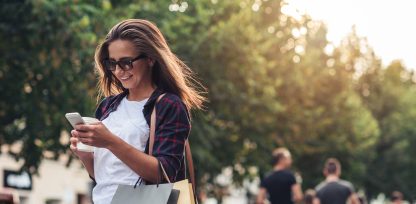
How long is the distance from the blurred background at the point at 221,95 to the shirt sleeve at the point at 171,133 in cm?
255

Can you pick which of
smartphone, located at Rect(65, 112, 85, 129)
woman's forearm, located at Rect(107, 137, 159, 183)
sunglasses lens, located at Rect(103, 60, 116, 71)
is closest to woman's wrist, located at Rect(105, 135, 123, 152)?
woman's forearm, located at Rect(107, 137, 159, 183)

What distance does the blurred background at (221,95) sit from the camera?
1953 cm

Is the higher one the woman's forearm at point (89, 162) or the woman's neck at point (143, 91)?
the woman's neck at point (143, 91)

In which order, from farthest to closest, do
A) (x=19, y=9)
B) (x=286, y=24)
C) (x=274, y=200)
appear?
(x=286, y=24) < (x=19, y=9) < (x=274, y=200)

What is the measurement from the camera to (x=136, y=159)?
3.69 m

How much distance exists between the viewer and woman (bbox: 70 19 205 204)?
3768mm

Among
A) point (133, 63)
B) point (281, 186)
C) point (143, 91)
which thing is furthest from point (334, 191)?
point (133, 63)

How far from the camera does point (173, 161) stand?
378 centimetres

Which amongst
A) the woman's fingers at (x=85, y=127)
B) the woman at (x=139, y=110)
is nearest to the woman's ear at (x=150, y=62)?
the woman at (x=139, y=110)

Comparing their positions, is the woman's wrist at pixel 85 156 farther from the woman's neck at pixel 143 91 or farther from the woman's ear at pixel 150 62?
the woman's ear at pixel 150 62

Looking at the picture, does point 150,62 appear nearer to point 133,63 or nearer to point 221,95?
point 133,63

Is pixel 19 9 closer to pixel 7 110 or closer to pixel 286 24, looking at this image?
pixel 7 110

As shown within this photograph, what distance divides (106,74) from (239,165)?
2868 centimetres

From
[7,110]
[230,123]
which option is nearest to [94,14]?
[7,110]
